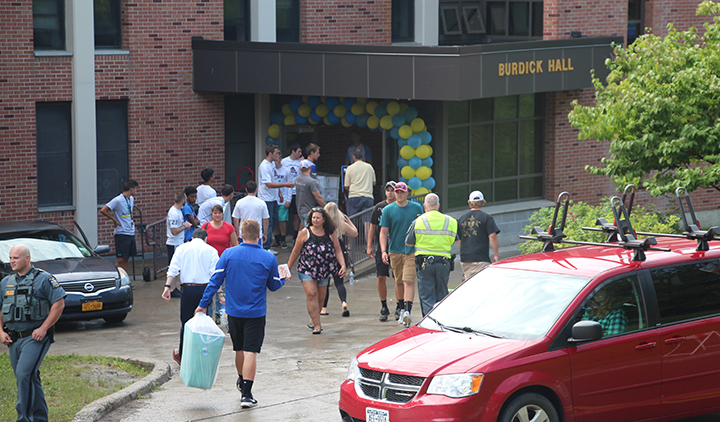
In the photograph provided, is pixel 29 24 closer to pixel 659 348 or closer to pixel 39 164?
pixel 39 164

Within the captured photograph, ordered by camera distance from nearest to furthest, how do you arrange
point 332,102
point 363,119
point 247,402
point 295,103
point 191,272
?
point 247,402 → point 191,272 → point 363,119 → point 332,102 → point 295,103

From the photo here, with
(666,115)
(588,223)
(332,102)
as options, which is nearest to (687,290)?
(588,223)

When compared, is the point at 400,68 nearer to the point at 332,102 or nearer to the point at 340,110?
the point at 340,110

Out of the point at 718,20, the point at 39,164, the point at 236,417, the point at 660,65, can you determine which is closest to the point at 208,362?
the point at 236,417

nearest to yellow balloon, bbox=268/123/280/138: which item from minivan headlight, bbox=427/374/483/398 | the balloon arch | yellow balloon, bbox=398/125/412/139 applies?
the balloon arch

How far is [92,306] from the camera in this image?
13125mm

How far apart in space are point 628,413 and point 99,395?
506 cm

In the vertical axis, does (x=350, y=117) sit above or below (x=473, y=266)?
above

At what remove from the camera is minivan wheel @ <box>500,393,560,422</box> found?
21.8 feet

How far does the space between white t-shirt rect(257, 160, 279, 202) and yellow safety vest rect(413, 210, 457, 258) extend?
22.8 ft

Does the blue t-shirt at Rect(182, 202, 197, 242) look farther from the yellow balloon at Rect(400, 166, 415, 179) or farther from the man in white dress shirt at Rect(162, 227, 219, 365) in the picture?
the man in white dress shirt at Rect(162, 227, 219, 365)

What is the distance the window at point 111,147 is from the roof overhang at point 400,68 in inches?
74.5

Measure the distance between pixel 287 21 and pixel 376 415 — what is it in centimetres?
1565

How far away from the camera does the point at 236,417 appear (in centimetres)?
844
